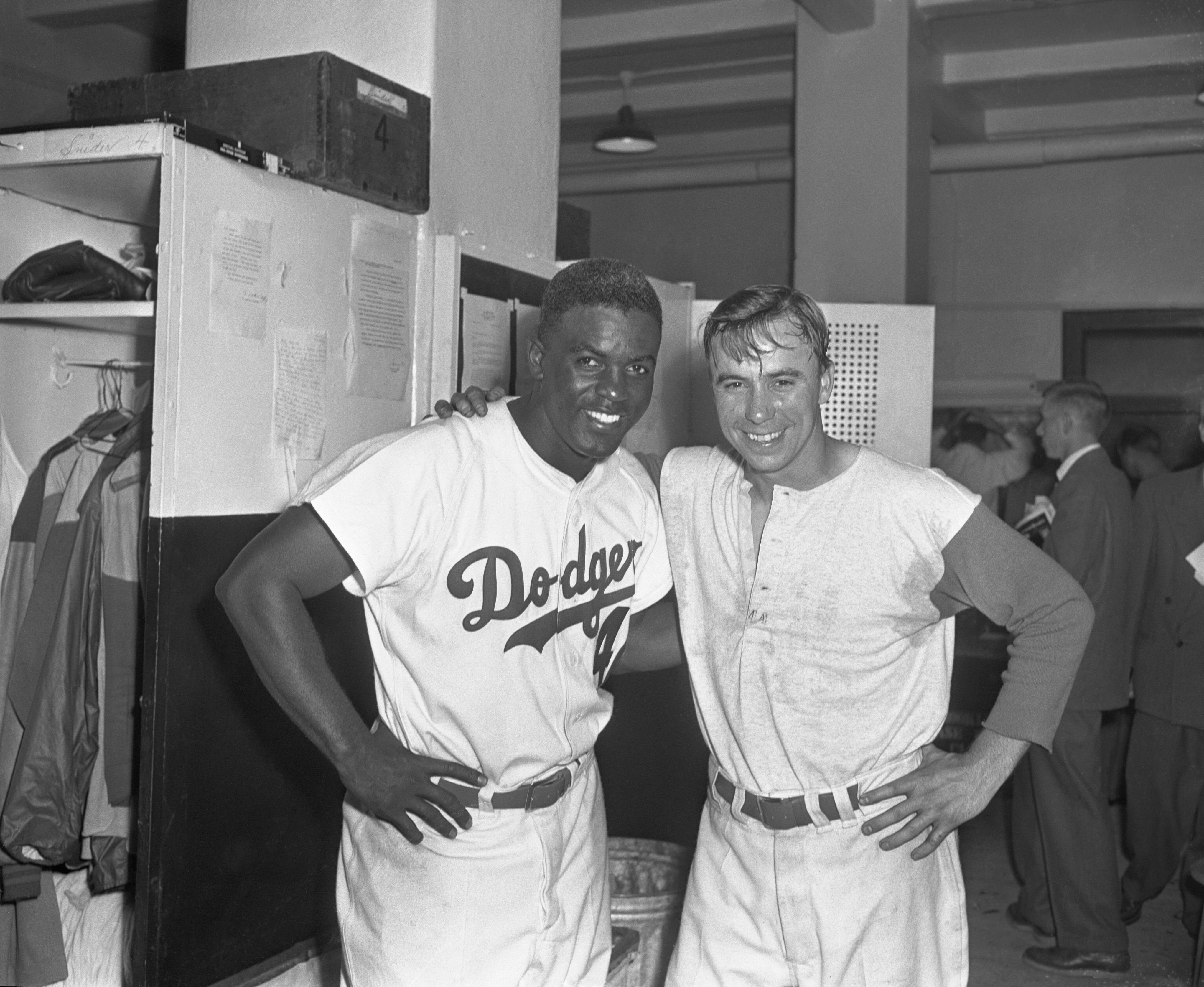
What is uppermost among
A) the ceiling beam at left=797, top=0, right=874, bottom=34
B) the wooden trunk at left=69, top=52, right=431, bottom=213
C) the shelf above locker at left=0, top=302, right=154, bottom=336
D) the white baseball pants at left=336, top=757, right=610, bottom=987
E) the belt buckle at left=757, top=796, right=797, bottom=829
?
the ceiling beam at left=797, top=0, right=874, bottom=34

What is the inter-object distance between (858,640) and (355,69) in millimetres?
1805

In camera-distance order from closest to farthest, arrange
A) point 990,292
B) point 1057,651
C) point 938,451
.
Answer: point 1057,651, point 938,451, point 990,292

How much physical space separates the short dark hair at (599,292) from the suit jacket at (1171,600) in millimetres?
3417

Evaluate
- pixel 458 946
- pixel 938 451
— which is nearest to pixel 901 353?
pixel 458 946

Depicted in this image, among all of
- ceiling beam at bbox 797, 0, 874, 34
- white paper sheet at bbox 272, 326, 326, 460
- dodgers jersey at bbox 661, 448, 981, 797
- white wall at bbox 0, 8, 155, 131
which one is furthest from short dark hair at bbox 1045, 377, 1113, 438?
white wall at bbox 0, 8, 155, 131

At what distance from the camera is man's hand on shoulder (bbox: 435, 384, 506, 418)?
2.06 m

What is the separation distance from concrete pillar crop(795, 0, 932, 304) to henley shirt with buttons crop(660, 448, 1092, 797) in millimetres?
4169

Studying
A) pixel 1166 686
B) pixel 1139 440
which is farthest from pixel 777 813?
pixel 1139 440

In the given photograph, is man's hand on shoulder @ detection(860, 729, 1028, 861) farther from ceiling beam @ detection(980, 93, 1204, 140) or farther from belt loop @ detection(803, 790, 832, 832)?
ceiling beam @ detection(980, 93, 1204, 140)

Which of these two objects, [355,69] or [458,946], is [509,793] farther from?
[355,69]

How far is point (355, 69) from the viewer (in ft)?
9.42

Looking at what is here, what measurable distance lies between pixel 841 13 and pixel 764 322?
4465mm

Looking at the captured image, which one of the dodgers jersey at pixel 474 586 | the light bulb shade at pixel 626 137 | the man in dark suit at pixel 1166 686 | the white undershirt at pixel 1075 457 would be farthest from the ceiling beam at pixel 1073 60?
the dodgers jersey at pixel 474 586

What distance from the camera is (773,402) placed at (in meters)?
1.95
